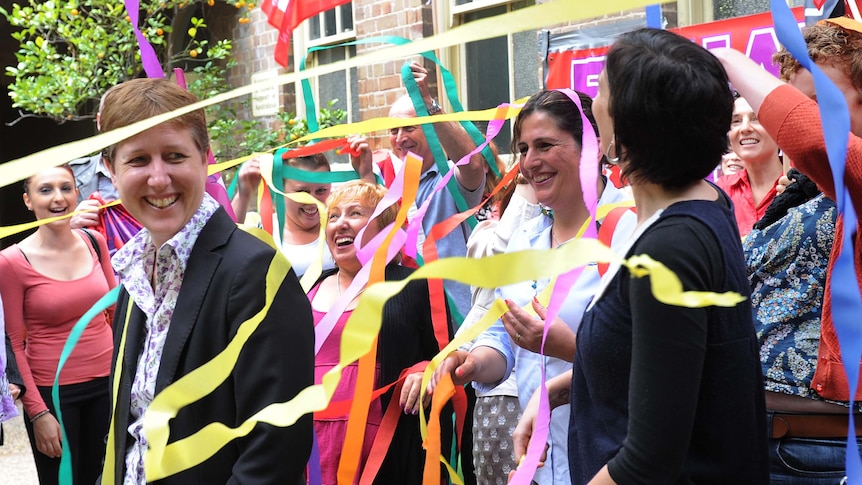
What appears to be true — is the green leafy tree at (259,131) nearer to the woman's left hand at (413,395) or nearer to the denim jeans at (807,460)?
the woman's left hand at (413,395)

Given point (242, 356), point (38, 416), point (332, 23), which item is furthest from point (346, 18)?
point (242, 356)

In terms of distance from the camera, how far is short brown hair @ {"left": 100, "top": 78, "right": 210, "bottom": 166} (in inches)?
84.2

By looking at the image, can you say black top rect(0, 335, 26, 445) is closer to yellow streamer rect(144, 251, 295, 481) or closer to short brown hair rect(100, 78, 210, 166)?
short brown hair rect(100, 78, 210, 166)

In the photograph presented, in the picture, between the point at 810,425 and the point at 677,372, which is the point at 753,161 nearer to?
the point at 810,425

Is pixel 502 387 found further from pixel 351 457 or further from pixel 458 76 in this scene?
pixel 458 76

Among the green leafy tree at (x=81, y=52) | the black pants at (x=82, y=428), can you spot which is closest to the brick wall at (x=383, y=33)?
the green leafy tree at (x=81, y=52)

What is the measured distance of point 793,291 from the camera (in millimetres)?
2188

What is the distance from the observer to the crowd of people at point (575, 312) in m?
1.60

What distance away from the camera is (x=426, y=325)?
329cm

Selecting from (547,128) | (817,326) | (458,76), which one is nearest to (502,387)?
(547,128)

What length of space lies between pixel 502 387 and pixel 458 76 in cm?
499

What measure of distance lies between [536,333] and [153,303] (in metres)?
0.92

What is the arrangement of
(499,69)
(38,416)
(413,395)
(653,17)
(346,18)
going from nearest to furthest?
(653,17), (413,395), (38,416), (499,69), (346,18)

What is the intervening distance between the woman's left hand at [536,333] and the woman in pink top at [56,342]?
109 inches
